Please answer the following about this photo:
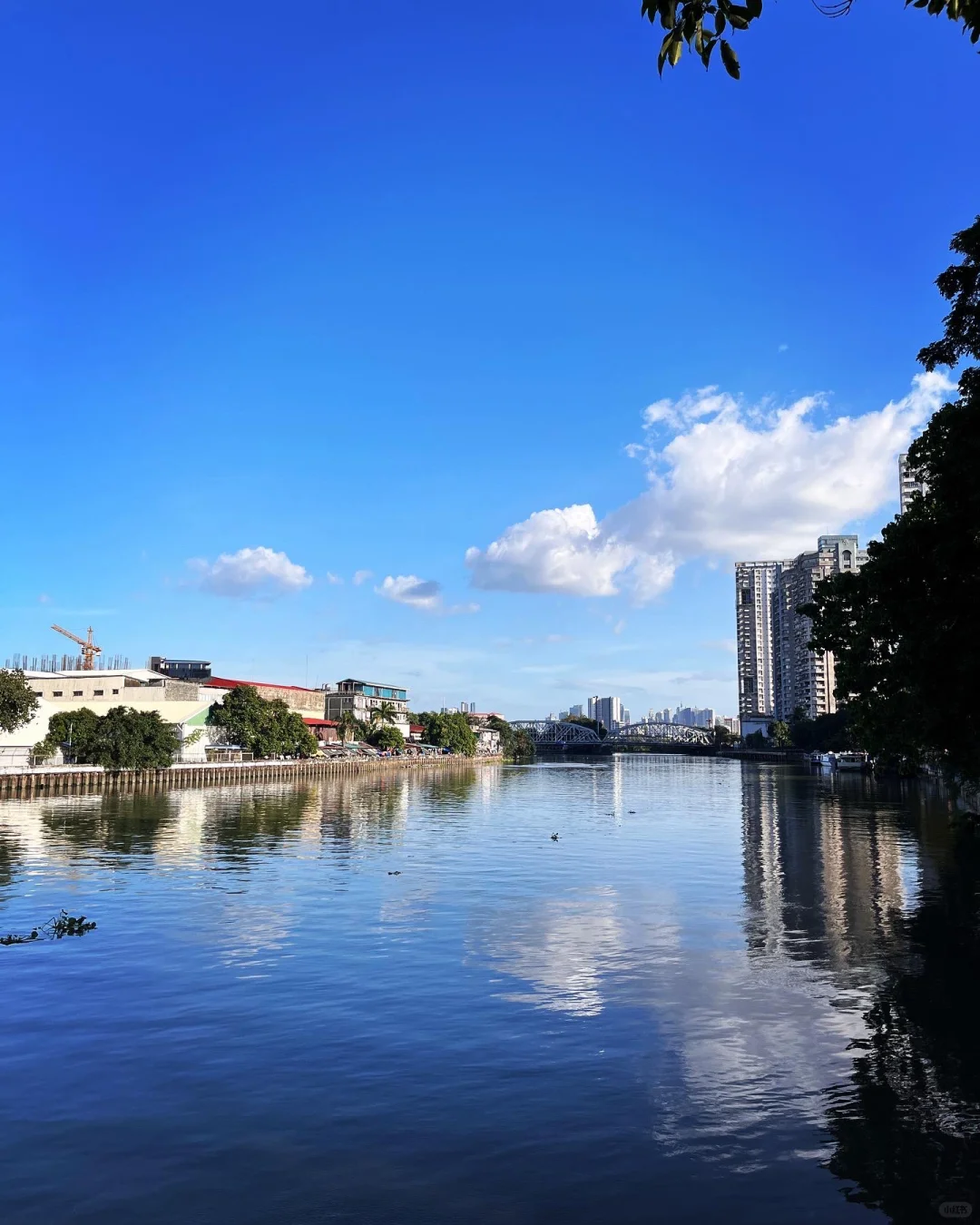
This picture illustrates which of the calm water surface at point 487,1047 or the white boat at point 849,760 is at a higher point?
the calm water surface at point 487,1047

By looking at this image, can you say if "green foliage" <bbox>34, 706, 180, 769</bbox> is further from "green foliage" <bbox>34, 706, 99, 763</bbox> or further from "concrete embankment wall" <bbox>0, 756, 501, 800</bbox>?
"concrete embankment wall" <bbox>0, 756, 501, 800</bbox>

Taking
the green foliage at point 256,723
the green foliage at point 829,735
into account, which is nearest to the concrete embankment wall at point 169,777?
the green foliage at point 256,723

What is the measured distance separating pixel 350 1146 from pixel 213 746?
118569 millimetres

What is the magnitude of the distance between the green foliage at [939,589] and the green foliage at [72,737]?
84.4m

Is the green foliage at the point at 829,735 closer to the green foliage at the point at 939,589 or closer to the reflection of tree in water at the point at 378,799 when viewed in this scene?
the reflection of tree in water at the point at 378,799

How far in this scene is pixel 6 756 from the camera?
96500 millimetres

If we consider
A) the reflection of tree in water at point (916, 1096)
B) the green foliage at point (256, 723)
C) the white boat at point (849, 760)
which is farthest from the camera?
the white boat at point (849, 760)

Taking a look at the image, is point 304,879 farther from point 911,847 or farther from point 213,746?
point 213,746

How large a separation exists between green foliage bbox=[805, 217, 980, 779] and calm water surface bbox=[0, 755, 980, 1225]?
581cm

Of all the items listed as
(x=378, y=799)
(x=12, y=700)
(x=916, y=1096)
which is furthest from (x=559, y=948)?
(x=12, y=700)

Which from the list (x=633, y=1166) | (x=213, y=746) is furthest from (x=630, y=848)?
(x=213, y=746)

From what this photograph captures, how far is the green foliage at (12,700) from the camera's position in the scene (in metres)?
75.5

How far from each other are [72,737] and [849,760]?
11642cm

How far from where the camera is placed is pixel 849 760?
153625 millimetres
